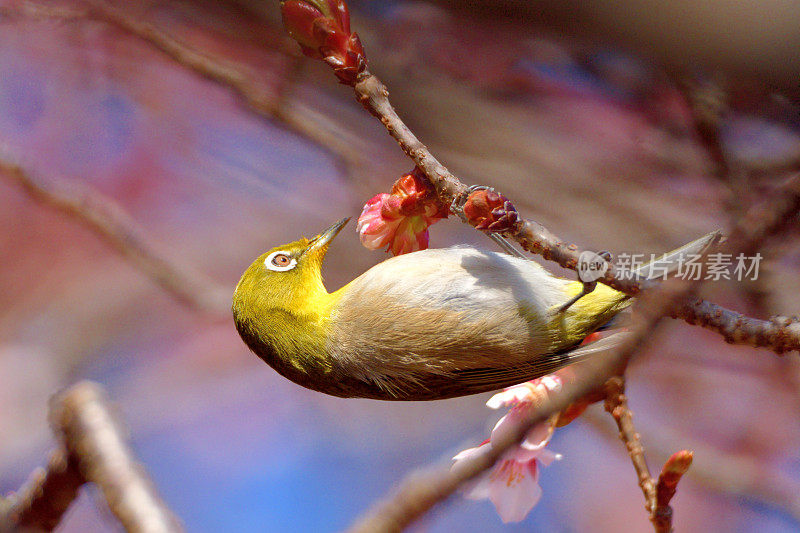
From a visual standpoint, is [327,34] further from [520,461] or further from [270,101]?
[270,101]

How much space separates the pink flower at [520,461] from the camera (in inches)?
18.5

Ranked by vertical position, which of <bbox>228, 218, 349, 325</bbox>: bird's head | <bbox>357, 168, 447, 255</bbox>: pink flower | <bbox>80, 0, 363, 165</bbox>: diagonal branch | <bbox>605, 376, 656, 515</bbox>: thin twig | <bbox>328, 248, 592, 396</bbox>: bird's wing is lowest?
<bbox>605, 376, 656, 515</bbox>: thin twig

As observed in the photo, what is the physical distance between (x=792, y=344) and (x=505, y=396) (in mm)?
202

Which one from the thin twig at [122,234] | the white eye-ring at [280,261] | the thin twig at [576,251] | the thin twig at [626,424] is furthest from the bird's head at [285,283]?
the thin twig at [122,234]

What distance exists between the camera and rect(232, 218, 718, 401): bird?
0.58m

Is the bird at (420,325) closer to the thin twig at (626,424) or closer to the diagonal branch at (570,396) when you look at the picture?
the thin twig at (626,424)

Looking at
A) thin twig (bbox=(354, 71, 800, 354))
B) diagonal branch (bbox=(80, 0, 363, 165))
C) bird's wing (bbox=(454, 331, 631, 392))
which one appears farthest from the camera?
diagonal branch (bbox=(80, 0, 363, 165))

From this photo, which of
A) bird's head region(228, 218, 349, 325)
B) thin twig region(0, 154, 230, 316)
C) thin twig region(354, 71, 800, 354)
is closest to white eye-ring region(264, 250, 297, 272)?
bird's head region(228, 218, 349, 325)

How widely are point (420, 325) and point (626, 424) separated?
201 mm

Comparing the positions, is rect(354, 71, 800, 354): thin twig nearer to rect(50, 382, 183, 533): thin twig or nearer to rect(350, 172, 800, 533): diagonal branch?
rect(350, 172, 800, 533): diagonal branch

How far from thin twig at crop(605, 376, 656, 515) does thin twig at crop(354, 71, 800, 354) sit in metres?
0.08

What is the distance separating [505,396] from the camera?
489 mm

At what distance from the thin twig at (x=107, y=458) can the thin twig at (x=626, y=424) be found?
1.08 feet

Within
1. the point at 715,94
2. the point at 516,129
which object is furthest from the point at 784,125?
the point at 516,129
